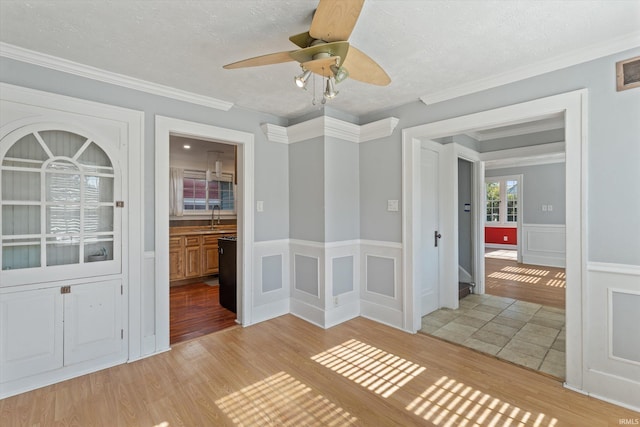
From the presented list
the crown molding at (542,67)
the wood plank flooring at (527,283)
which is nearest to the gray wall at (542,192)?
the wood plank flooring at (527,283)

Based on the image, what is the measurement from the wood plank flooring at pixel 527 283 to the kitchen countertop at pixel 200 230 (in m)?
4.60

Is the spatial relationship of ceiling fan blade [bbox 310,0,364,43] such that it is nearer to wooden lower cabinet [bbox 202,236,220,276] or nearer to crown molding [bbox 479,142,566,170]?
crown molding [bbox 479,142,566,170]

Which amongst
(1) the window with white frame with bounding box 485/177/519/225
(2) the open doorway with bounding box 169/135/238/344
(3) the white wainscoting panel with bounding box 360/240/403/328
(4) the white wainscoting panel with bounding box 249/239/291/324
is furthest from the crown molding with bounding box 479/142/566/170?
(1) the window with white frame with bounding box 485/177/519/225

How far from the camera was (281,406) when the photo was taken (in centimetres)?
204

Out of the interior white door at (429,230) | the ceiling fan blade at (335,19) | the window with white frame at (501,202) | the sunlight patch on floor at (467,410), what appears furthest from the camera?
the window with white frame at (501,202)

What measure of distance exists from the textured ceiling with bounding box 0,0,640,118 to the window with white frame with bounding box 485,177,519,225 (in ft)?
26.2

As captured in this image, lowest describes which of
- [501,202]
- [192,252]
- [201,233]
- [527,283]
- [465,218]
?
[527,283]

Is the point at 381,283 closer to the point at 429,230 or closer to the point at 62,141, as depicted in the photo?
the point at 429,230

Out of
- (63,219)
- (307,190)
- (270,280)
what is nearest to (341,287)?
(270,280)

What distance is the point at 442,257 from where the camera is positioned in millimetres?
3961

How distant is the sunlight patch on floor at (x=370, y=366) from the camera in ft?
7.48

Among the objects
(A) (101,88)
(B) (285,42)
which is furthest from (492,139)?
(A) (101,88)

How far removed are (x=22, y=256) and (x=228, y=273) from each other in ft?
6.51

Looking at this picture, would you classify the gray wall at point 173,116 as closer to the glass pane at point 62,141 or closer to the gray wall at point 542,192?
the glass pane at point 62,141
